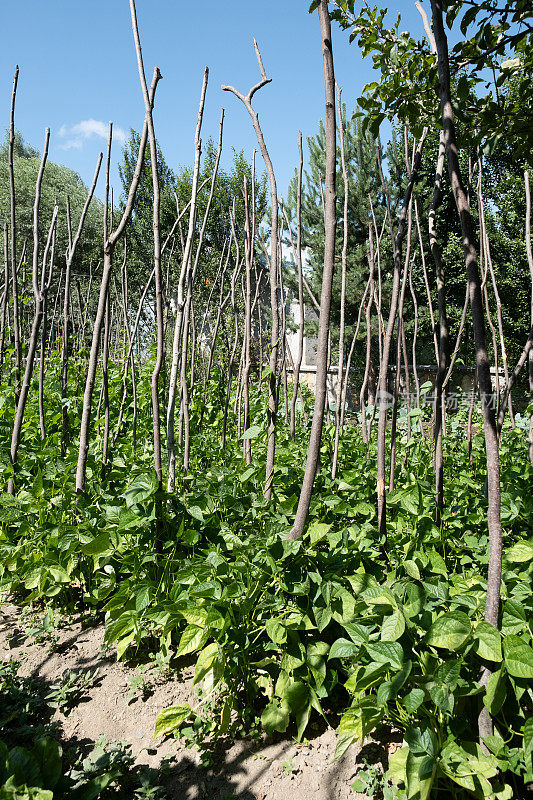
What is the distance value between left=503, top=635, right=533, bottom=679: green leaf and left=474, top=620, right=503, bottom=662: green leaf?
0.03m

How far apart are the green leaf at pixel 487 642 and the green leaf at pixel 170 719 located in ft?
3.71

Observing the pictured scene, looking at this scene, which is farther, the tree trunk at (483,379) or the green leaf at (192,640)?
the green leaf at (192,640)

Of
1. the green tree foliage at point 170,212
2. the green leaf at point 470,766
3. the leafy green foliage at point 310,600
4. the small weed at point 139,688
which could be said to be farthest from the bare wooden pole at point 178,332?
the green tree foliage at point 170,212

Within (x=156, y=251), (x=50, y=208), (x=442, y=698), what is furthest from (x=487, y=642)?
(x=50, y=208)

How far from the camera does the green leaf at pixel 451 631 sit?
4.04ft

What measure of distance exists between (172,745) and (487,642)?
1260mm

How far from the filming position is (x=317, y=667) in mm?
1647

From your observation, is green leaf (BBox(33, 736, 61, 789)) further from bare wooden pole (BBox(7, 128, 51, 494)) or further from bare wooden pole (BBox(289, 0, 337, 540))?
bare wooden pole (BBox(7, 128, 51, 494))

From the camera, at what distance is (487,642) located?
122cm

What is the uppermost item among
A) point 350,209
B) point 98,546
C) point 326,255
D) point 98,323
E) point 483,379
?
point 350,209

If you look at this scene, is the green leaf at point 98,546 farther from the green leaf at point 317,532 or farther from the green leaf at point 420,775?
the green leaf at point 420,775

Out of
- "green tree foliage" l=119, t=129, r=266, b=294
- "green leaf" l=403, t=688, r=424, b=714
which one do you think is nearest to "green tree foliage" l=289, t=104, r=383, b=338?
"green tree foliage" l=119, t=129, r=266, b=294

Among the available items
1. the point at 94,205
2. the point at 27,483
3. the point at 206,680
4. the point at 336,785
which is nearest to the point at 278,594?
the point at 206,680

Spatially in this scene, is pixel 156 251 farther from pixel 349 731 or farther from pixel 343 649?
pixel 349 731
